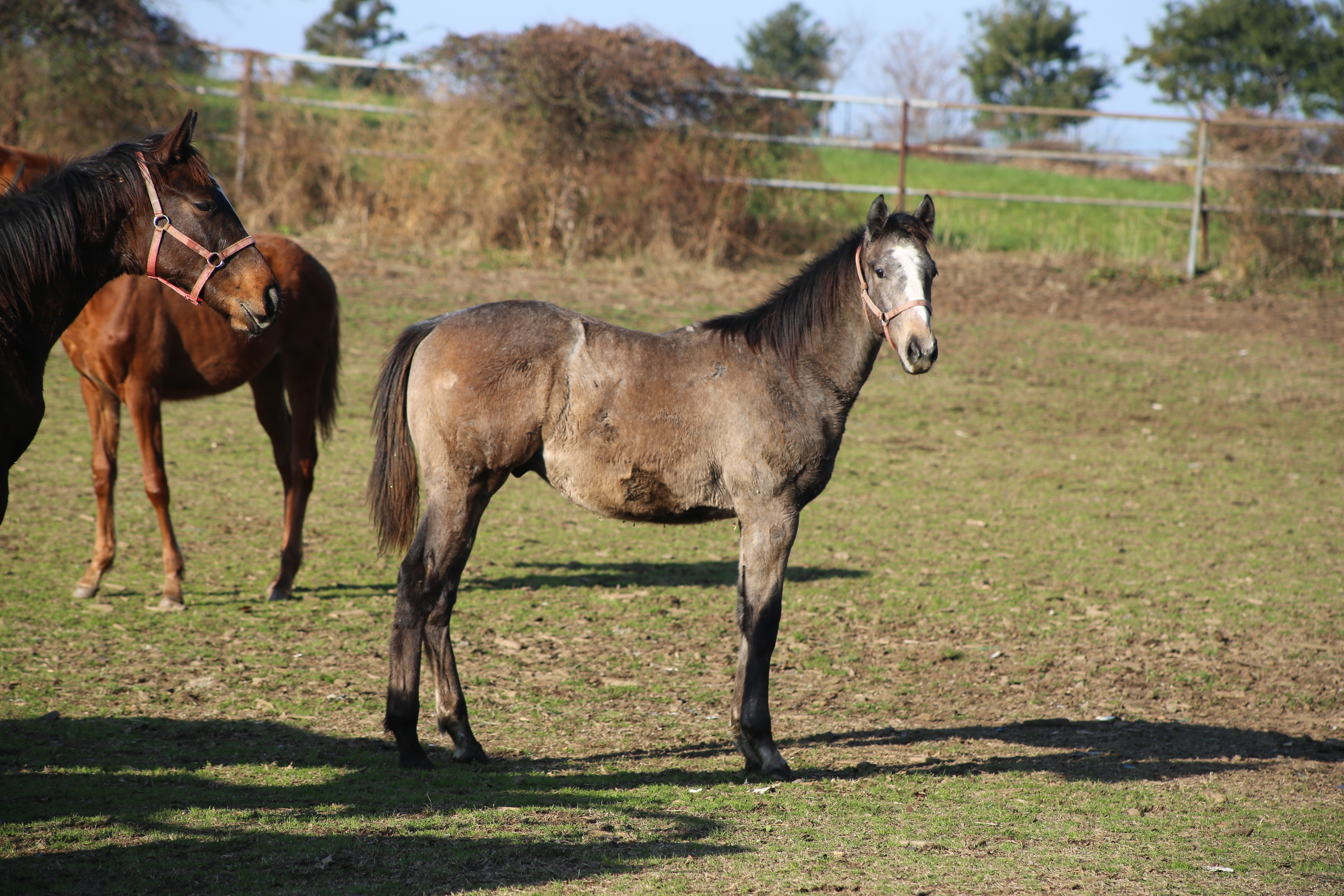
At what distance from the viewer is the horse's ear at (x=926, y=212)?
4293 millimetres

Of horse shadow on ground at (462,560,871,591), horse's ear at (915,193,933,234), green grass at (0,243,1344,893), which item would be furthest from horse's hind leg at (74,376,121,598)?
horse's ear at (915,193,933,234)

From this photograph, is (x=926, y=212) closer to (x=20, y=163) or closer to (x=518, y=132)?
(x=20, y=163)

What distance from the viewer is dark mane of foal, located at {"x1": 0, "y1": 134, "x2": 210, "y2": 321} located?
3.49m

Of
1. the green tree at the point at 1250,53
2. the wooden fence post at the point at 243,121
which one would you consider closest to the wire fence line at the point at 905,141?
the wooden fence post at the point at 243,121

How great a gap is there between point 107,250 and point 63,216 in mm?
178

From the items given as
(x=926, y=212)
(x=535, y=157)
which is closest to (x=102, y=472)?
(x=926, y=212)

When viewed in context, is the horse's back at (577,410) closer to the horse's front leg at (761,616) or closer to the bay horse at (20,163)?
the horse's front leg at (761,616)

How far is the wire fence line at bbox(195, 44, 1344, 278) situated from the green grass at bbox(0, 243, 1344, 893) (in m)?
7.30

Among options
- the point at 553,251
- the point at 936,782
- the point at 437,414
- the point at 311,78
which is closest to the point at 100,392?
the point at 437,414

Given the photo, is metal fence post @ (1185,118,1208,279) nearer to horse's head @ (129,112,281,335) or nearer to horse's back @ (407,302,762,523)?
horse's back @ (407,302,762,523)

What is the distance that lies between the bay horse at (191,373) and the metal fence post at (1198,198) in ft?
47.5

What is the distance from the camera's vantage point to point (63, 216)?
355cm

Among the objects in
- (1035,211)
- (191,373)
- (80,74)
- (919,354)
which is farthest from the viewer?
(1035,211)

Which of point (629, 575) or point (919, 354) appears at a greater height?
point (919, 354)
